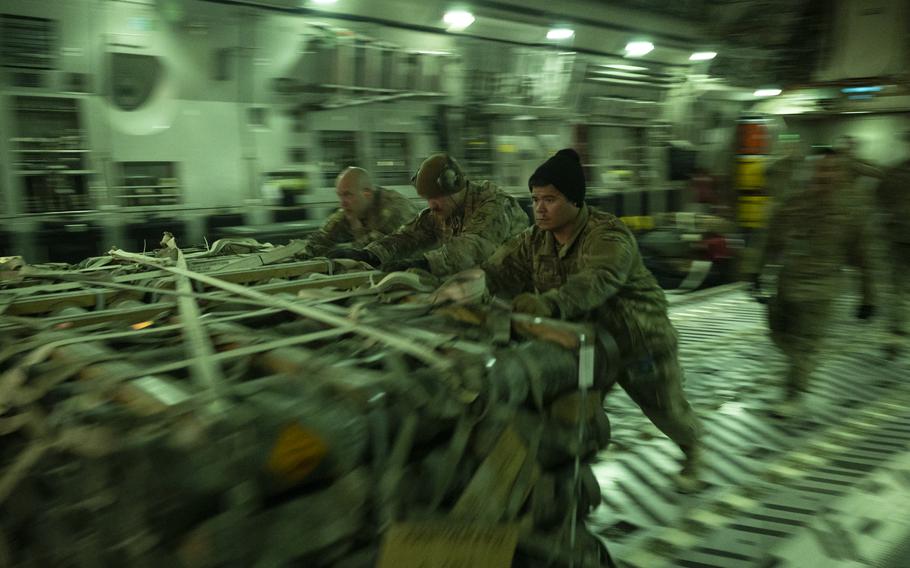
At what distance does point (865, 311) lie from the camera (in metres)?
7.15

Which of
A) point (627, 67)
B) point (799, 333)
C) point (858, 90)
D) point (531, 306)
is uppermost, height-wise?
point (627, 67)

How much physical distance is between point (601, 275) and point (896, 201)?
4326 mm

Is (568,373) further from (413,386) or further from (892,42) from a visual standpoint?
(892,42)

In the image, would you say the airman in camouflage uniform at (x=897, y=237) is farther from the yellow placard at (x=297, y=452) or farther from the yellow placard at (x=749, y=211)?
the yellow placard at (x=297, y=452)

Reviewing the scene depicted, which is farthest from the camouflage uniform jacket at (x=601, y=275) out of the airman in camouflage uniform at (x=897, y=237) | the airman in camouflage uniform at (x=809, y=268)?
the airman in camouflage uniform at (x=897, y=237)

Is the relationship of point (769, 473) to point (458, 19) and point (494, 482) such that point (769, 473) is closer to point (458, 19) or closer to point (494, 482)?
point (494, 482)

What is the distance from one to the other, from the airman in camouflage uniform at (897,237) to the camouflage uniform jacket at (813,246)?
4.67 ft

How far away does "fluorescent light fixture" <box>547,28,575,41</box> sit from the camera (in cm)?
1038

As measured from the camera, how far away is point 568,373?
6.79 ft

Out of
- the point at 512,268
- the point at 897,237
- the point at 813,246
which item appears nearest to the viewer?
the point at 512,268

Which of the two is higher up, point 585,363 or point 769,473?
point 585,363

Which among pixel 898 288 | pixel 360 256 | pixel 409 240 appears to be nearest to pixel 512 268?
pixel 360 256

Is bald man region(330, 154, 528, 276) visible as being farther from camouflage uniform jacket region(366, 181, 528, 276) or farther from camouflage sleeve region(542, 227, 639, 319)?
camouflage sleeve region(542, 227, 639, 319)

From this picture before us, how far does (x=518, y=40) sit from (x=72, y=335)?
873cm
